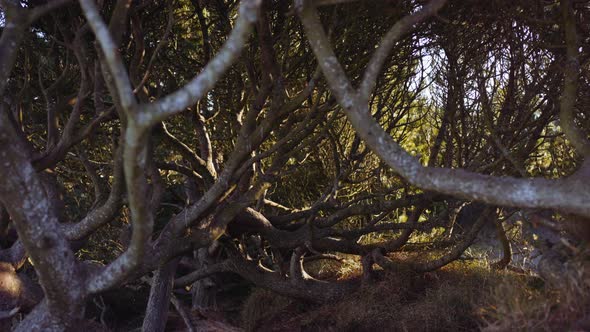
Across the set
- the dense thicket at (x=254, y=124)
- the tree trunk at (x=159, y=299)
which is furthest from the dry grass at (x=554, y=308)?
the tree trunk at (x=159, y=299)

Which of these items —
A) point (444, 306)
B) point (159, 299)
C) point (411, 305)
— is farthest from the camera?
point (159, 299)

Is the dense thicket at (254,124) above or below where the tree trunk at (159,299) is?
above

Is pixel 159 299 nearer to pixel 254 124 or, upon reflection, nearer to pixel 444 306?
pixel 254 124

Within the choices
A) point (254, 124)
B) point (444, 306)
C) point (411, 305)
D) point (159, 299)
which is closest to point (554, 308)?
point (444, 306)

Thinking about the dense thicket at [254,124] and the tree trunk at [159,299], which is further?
the tree trunk at [159,299]

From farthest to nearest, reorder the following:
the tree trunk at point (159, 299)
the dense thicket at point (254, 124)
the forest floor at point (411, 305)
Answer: the tree trunk at point (159, 299)
the forest floor at point (411, 305)
the dense thicket at point (254, 124)

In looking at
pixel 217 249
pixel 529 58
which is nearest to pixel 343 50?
pixel 529 58

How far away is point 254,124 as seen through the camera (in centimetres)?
627

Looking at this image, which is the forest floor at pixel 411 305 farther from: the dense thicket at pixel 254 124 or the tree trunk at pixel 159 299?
the tree trunk at pixel 159 299

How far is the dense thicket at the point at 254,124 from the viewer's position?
3828 millimetres

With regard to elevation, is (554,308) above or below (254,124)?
below

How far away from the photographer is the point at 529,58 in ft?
22.2

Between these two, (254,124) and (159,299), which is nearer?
(254,124)

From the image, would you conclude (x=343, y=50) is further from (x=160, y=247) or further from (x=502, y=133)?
(x=160, y=247)
